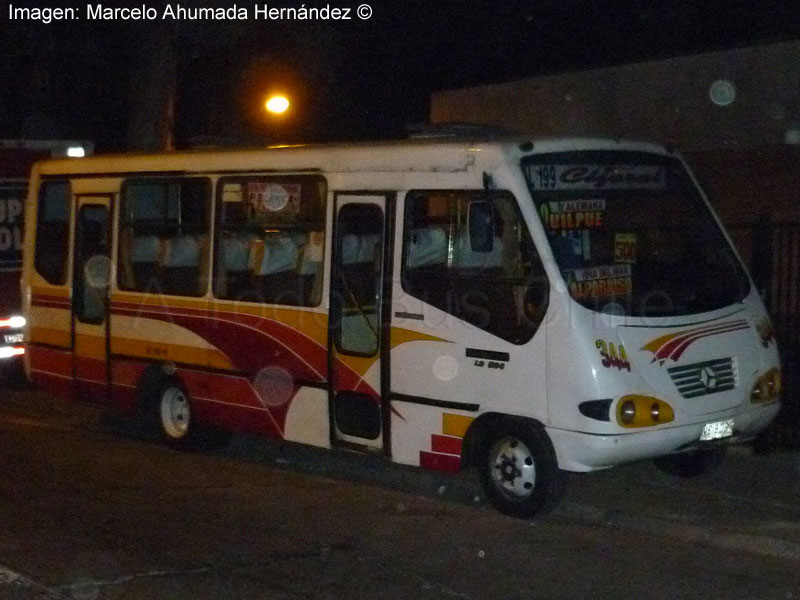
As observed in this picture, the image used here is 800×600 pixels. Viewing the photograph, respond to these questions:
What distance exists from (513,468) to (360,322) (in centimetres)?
166

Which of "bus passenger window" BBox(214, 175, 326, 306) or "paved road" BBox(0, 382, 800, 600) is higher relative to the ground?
"bus passenger window" BBox(214, 175, 326, 306)

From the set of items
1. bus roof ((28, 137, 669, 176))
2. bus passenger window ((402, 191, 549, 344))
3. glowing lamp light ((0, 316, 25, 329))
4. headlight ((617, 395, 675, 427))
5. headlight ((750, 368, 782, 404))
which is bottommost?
headlight ((617, 395, 675, 427))

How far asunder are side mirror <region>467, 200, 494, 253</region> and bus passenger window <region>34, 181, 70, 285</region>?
17.3 feet

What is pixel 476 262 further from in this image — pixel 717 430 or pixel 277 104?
pixel 277 104

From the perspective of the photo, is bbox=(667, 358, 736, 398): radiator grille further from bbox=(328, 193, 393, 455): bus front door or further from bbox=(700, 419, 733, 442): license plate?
bbox=(328, 193, 393, 455): bus front door

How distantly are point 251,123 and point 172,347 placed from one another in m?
13.4

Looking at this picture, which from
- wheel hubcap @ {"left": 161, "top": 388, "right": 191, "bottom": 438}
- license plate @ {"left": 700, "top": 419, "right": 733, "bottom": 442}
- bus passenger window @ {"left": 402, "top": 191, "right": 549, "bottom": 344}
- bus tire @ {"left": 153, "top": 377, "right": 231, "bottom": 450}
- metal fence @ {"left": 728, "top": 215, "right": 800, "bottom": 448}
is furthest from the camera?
wheel hubcap @ {"left": 161, "top": 388, "right": 191, "bottom": 438}

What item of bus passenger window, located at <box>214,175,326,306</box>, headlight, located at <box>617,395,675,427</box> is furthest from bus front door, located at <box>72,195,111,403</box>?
headlight, located at <box>617,395,675,427</box>

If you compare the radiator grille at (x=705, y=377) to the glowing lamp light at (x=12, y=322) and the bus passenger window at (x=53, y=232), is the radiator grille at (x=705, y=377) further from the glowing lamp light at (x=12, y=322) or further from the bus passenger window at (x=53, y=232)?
the glowing lamp light at (x=12, y=322)

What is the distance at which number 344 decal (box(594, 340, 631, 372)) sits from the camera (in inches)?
323

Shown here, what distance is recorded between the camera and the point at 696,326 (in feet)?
28.5

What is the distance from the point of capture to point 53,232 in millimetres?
12617

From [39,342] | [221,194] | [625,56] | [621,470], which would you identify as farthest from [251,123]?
[621,470]

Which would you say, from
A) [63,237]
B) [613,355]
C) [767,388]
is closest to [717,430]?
[767,388]
